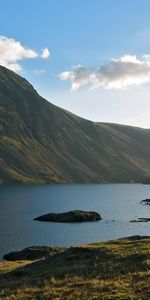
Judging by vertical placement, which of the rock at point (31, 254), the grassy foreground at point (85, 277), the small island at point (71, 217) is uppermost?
the small island at point (71, 217)

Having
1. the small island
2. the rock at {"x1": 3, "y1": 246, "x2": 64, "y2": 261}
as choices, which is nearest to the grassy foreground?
the rock at {"x1": 3, "y1": 246, "x2": 64, "y2": 261}

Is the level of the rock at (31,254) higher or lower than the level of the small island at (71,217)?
lower

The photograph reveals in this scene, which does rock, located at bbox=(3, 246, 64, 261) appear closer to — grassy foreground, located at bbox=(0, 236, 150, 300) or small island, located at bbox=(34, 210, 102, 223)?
grassy foreground, located at bbox=(0, 236, 150, 300)

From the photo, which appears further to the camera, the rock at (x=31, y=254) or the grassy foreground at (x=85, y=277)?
the rock at (x=31, y=254)

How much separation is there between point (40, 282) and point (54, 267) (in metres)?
9.10

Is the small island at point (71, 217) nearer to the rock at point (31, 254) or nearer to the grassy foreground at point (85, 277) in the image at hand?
the rock at point (31, 254)

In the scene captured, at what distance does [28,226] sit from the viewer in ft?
472

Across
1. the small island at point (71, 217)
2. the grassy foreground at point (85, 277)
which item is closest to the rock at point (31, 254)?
the grassy foreground at point (85, 277)

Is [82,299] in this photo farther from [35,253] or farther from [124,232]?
[124,232]

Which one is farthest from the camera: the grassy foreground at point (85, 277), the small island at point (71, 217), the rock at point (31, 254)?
the small island at point (71, 217)

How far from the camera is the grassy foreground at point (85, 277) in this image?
30.4 meters

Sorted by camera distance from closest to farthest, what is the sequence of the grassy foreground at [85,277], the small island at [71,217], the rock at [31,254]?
1. the grassy foreground at [85,277]
2. the rock at [31,254]
3. the small island at [71,217]

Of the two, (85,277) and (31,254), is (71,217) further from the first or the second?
(85,277)

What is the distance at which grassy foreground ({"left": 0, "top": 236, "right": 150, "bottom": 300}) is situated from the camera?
30359mm
